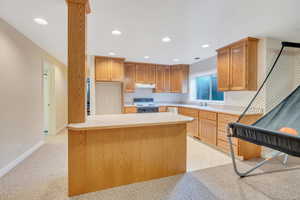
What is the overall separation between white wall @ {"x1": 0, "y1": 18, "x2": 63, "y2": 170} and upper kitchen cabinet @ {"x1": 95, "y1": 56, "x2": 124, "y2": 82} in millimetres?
1385

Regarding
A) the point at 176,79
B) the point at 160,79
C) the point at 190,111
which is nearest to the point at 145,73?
the point at 160,79

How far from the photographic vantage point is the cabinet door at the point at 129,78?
498 cm

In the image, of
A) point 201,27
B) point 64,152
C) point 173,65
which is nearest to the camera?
point 201,27

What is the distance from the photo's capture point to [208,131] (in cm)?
362

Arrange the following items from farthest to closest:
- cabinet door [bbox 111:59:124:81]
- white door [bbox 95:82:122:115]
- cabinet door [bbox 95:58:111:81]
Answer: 1. white door [bbox 95:82:122:115]
2. cabinet door [bbox 111:59:124:81]
3. cabinet door [bbox 95:58:111:81]

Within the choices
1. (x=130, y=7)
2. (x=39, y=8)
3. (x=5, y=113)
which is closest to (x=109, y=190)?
(x=5, y=113)

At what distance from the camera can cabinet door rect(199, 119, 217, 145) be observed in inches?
135

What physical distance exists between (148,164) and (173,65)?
13.8 ft

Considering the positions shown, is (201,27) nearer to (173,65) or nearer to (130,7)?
(130,7)

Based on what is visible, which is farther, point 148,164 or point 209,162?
point 209,162

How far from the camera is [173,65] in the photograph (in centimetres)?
555

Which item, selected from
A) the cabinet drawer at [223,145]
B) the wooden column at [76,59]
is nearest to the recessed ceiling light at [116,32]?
the wooden column at [76,59]

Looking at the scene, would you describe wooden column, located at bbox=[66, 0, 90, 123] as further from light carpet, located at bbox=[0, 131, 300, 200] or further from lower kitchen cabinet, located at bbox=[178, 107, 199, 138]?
lower kitchen cabinet, located at bbox=[178, 107, 199, 138]

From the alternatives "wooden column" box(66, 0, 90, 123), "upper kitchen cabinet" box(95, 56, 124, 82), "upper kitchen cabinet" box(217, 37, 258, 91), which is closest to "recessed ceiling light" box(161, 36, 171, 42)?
"upper kitchen cabinet" box(217, 37, 258, 91)
